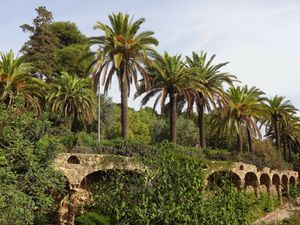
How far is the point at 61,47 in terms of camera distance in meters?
51.5

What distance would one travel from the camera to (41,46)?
40406 millimetres

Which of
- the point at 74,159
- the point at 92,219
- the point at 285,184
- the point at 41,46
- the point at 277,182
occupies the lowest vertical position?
the point at 92,219

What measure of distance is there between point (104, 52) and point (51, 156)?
35.2ft

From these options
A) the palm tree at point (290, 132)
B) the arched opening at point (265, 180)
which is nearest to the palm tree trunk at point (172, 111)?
the arched opening at point (265, 180)

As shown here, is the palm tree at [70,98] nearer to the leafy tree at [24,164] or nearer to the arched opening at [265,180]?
the arched opening at [265,180]

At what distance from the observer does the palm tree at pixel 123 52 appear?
2409cm

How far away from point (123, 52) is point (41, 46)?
18.1 m

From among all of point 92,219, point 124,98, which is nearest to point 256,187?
point 124,98

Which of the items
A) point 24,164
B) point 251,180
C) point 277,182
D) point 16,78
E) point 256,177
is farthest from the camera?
point 277,182

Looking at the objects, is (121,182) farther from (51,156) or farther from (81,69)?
(81,69)

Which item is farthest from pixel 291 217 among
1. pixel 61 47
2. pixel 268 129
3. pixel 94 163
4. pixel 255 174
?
pixel 61 47

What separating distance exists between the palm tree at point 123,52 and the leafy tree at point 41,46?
15.8m

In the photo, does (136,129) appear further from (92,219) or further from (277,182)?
(92,219)

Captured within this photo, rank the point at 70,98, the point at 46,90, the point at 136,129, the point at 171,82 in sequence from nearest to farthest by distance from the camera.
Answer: the point at 171,82
the point at 46,90
the point at 70,98
the point at 136,129
